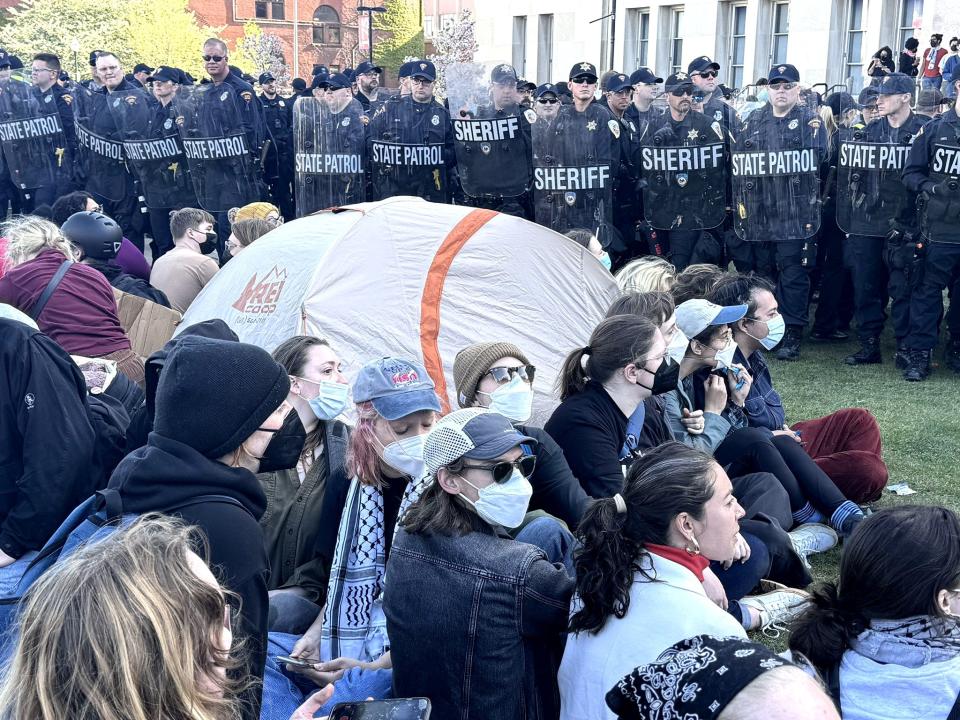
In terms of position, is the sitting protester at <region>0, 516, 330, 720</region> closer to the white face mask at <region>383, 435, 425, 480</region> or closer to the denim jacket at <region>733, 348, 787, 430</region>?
the white face mask at <region>383, 435, 425, 480</region>

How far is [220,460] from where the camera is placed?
2.78 meters

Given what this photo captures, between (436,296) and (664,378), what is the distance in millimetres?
1853

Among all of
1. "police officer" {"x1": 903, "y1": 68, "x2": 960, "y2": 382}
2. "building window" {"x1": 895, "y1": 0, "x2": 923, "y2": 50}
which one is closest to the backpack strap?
"police officer" {"x1": 903, "y1": 68, "x2": 960, "y2": 382}

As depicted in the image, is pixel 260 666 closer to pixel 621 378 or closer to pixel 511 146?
pixel 621 378

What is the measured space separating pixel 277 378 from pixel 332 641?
1075 millimetres

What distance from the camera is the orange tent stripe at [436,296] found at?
600 cm

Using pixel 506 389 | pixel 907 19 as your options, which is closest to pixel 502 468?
pixel 506 389

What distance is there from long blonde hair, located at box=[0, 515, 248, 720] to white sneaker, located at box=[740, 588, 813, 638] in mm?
2858

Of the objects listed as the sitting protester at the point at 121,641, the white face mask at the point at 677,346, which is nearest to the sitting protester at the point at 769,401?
the white face mask at the point at 677,346

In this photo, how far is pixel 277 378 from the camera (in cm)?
289

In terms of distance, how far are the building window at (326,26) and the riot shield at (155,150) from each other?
6023 centimetres

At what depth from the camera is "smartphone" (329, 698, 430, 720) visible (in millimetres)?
2113

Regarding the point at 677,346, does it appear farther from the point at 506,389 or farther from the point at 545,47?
the point at 545,47

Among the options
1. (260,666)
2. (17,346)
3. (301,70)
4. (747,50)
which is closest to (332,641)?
(260,666)
